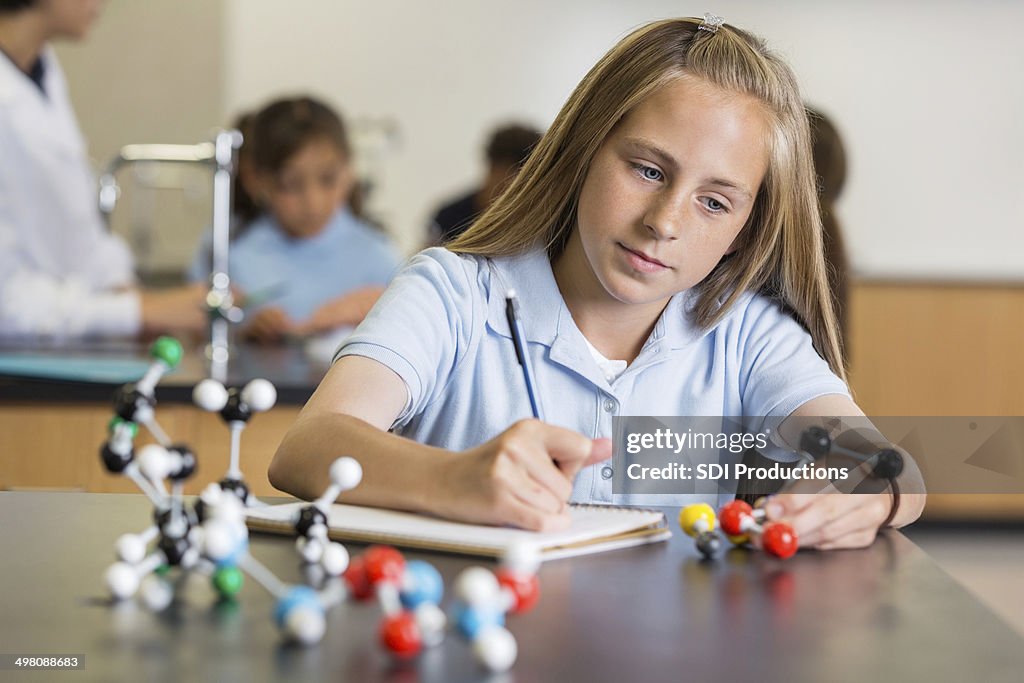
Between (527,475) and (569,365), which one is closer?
(527,475)

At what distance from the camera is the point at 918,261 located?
16.2ft

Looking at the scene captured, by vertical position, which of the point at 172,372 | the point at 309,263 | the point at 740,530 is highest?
the point at 309,263

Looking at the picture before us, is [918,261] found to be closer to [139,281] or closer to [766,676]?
[139,281]

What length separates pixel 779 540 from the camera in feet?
2.88

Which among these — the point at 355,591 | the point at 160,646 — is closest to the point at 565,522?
the point at 355,591

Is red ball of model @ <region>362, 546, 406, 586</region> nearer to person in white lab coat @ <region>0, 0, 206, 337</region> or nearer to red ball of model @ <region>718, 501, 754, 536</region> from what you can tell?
red ball of model @ <region>718, 501, 754, 536</region>

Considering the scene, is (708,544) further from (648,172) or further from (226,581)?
(648,172)

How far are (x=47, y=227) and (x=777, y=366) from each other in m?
1.82

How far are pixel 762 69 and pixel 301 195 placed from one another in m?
2.02

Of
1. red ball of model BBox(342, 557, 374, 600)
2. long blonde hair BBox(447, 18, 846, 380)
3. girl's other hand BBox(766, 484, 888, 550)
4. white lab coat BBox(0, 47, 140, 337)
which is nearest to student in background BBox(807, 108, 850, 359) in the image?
long blonde hair BBox(447, 18, 846, 380)

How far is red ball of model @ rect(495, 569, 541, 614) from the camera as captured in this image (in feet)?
2.17

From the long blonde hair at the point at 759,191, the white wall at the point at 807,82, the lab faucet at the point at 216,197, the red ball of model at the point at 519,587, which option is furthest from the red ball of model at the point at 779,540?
the white wall at the point at 807,82

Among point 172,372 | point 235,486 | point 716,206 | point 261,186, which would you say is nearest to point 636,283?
point 716,206

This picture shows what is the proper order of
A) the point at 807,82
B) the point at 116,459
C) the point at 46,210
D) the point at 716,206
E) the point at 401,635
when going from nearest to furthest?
the point at 401,635 → the point at 116,459 → the point at 716,206 → the point at 46,210 → the point at 807,82
